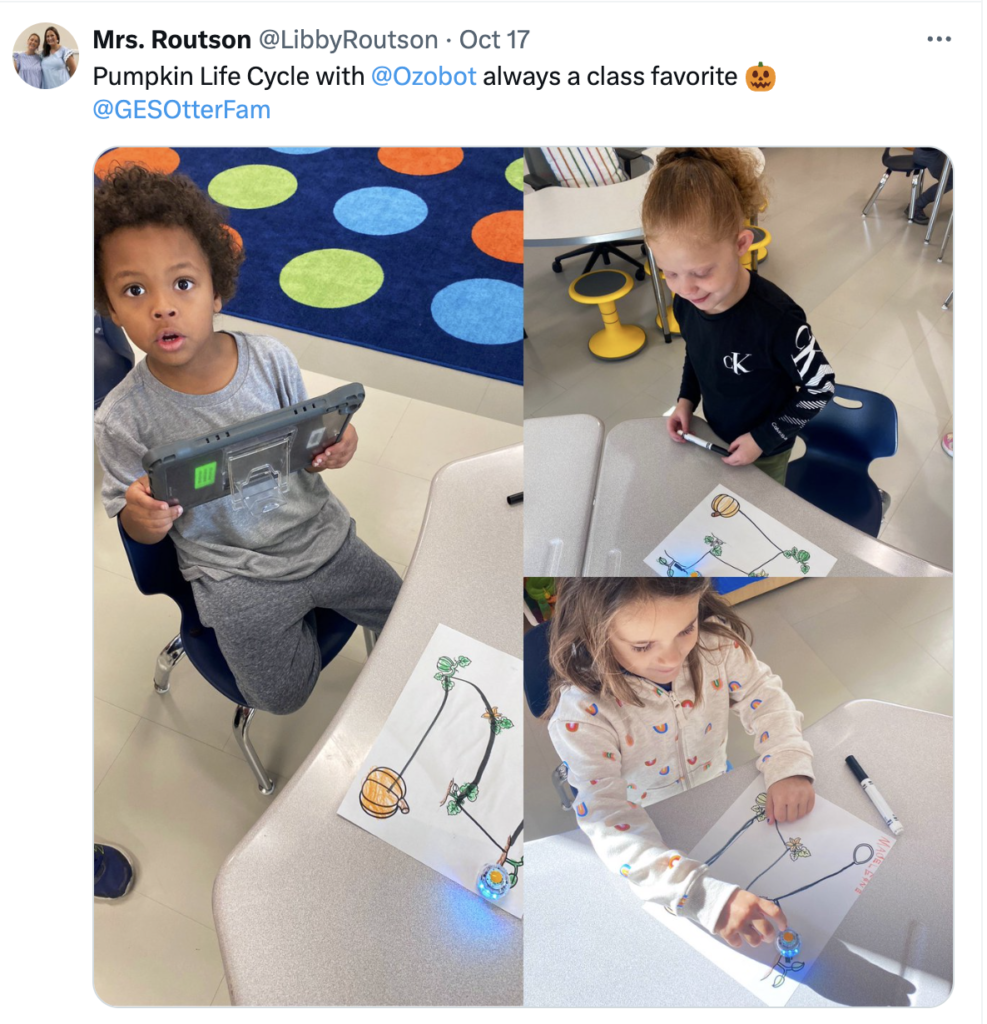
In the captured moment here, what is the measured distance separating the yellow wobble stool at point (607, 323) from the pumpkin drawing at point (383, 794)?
561 millimetres

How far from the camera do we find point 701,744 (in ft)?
2.65

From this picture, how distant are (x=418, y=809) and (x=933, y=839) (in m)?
0.54

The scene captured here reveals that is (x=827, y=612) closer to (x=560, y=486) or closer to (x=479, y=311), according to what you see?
(x=560, y=486)

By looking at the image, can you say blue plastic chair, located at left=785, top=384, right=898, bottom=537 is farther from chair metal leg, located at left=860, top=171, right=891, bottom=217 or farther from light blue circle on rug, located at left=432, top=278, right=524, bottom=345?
light blue circle on rug, located at left=432, top=278, right=524, bottom=345

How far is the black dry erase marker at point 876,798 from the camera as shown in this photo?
79 cm

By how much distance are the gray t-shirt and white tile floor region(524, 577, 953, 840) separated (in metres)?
0.69

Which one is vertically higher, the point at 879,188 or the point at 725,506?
the point at 879,188

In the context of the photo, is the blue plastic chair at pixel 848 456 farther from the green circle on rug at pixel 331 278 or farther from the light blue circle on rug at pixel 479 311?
the green circle on rug at pixel 331 278

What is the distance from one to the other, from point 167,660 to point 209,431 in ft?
2.51

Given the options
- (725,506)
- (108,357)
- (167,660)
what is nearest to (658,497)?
(725,506)

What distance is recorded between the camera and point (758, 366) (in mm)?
827

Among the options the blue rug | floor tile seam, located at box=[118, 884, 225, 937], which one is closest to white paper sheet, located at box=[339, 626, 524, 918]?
floor tile seam, located at box=[118, 884, 225, 937]
